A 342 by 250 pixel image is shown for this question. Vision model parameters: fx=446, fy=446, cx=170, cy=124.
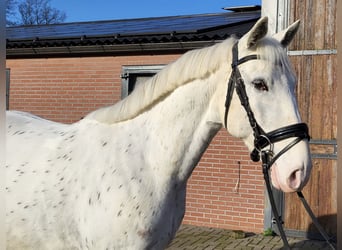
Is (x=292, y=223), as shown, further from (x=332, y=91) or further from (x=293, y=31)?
(x=293, y=31)

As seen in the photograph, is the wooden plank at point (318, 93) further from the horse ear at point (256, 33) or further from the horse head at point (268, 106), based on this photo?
the horse ear at point (256, 33)

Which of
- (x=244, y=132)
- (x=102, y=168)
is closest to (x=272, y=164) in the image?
(x=244, y=132)

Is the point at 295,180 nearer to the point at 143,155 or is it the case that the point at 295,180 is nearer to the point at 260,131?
the point at 260,131

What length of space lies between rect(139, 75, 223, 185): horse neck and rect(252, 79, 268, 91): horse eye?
13.2 inches

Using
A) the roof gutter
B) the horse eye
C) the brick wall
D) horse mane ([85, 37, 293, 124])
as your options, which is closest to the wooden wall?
the brick wall

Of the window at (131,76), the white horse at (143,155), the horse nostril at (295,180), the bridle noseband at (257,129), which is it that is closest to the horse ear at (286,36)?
the white horse at (143,155)

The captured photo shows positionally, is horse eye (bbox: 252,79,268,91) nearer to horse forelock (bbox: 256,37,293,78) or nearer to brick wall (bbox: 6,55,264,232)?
horse forelock (bbox: 256,37,293,78)

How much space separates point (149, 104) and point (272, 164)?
2.95ft

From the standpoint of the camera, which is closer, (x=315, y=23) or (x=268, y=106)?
(x=268, y=106)

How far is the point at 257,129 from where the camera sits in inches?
98.6

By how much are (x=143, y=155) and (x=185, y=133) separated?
30 centimetres

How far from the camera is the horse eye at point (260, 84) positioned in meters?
2.49

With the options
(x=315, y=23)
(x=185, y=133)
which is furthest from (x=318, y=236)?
(x=185, y=133)

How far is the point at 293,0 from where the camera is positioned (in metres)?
6.70
